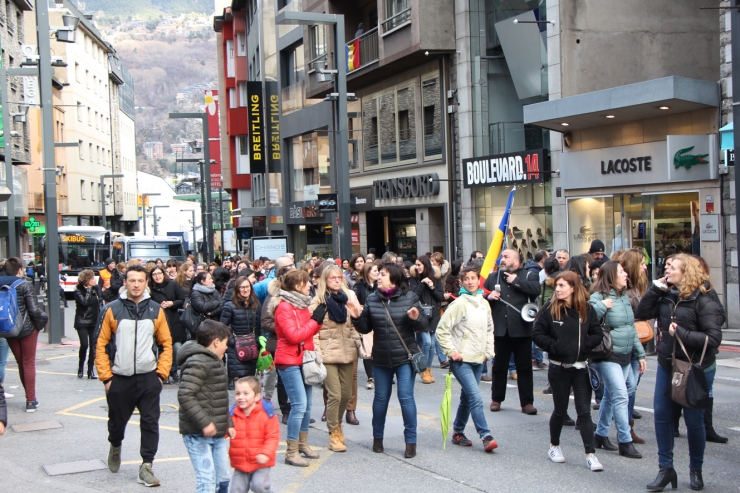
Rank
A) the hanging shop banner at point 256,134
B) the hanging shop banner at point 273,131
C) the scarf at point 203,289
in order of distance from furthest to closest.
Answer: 1. the hanging shop banner at point 256,134
2. the hanging shop banner at point 273,131
3. the scarf at point 203,289

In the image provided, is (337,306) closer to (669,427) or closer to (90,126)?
(669,427)

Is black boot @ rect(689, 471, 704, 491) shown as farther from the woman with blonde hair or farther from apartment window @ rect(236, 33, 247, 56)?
apartment window @ rect(236, 33, 247, 56)

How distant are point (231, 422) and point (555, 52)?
58.3ft

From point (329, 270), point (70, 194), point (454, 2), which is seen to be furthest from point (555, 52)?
→ point (70, 194)

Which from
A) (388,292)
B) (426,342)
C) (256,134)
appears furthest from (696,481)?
(256,134)

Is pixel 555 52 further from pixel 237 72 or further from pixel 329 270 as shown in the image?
pixel 237 72

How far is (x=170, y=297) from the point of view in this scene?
498 inches

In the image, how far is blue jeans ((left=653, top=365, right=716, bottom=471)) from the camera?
254 inches

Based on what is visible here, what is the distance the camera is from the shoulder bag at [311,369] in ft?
25.6

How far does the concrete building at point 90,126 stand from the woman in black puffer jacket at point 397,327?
2079 inches

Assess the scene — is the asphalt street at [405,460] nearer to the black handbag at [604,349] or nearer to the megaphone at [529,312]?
the black handbag at [604,349]

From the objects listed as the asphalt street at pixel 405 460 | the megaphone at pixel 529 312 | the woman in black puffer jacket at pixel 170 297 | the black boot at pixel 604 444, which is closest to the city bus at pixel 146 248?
the woman in black puffer jacket at pixel 170 297

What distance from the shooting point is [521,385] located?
31.9ft

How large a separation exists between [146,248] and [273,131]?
26.7 ft
